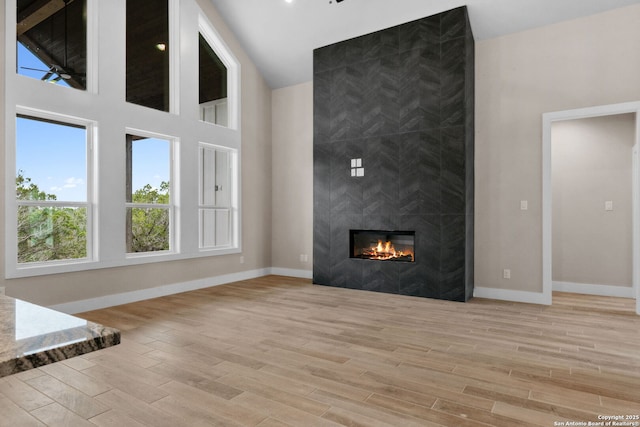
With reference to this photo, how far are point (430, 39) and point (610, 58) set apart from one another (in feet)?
6.58

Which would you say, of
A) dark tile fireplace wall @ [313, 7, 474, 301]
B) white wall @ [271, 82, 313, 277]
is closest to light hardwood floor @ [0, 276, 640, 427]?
dark tile fireplace wall @ [313, 7, 474, 301]

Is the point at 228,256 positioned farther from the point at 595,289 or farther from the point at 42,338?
the point at 42,338

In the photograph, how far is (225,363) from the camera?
277cm

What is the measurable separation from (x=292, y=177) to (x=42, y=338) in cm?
609

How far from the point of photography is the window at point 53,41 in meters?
4.00

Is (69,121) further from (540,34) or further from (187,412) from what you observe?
(540,34)

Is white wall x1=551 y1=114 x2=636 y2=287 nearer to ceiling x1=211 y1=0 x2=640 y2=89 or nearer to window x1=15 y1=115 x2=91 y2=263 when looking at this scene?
ceiling x1=211 y1=0 x2=640 y2=89

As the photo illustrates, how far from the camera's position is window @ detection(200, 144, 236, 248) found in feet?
19.3

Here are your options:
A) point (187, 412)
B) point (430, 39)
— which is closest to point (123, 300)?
point (187, 412)

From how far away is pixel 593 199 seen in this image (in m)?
5.40

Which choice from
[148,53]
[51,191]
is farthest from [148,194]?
[148,53]

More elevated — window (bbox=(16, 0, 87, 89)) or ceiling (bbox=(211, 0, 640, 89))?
ceiling (bbox=(211, 0, 640, 89))

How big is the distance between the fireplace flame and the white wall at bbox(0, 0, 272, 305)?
2.00 meters

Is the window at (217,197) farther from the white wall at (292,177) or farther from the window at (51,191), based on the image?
the window at (51,191)
